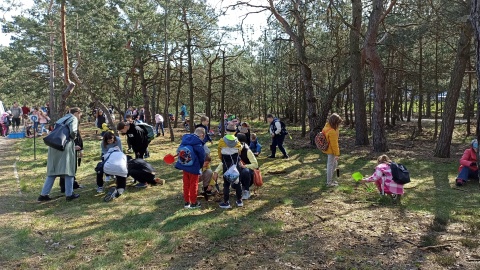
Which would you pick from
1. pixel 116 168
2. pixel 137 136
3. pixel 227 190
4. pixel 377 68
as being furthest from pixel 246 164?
pixel 377 68

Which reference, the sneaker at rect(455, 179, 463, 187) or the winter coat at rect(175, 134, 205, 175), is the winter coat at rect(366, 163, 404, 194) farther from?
the winter coat at rect(175, 134, 205, 175)

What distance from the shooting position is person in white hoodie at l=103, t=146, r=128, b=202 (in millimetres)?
6754

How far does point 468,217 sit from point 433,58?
45.9 ft

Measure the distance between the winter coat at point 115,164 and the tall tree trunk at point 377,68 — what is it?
829cm

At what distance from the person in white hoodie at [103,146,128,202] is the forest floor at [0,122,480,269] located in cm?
17

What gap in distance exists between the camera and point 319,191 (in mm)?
7402

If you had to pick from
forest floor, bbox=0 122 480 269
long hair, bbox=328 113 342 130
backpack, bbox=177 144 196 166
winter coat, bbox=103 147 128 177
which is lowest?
forest floor, bbox=0 122 480 269

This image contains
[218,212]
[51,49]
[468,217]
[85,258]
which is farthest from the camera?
[51,49]

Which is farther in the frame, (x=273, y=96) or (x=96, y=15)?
(x=273, y=96)

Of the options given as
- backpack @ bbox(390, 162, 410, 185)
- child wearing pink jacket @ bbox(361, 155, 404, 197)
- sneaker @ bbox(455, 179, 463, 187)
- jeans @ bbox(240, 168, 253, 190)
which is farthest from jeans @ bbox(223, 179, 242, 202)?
sneaker @ bbox(455, 179, 463, 187)

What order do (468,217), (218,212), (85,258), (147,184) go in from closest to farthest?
(85,258) → (468,217) → (218,212) → (147,184)

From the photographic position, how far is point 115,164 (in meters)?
6.76

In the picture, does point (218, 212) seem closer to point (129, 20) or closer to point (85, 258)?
point (85, 258)

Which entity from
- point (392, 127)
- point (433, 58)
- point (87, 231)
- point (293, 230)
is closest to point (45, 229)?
point (87, 231)
